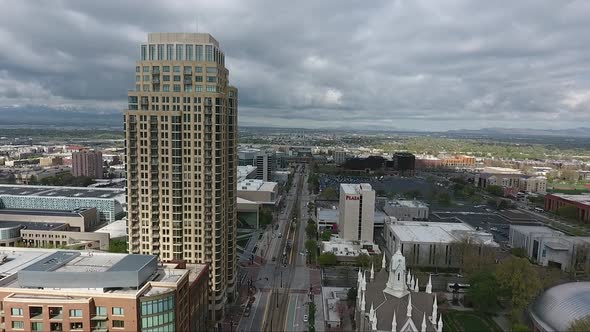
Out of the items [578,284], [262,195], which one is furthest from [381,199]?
[578,284]

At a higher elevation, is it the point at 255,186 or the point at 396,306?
the point at 255,186

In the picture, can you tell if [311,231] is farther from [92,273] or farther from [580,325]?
[92,273]

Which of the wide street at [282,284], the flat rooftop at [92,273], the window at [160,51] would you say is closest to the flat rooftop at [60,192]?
the wide street at [282,284]

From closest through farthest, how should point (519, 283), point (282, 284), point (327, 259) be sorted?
1. point (519, 283)
2. point (282, 284)
3. point (327, 259)

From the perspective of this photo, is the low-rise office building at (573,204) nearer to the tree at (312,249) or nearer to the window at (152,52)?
the tree at (312,249)

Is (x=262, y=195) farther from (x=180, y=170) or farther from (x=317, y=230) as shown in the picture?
(x=180, y=170)

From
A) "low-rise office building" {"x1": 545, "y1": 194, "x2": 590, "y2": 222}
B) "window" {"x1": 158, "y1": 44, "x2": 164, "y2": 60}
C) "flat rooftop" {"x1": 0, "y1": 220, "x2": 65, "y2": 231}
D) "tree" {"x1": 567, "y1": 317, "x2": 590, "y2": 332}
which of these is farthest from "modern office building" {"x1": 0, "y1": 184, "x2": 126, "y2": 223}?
"low-rise office building" {"x1": 545, "y1": 194, "x2": 590, "y2": 222}

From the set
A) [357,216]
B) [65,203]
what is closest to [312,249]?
[357,216]

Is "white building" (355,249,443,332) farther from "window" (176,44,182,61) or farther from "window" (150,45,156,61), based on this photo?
"window" (150,45,156,61)
